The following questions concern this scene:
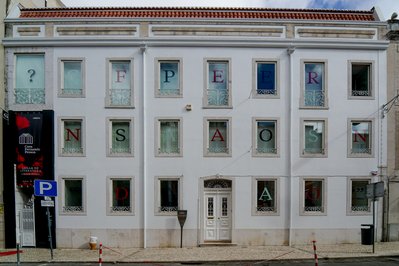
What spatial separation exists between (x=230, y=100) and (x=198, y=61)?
214 cm

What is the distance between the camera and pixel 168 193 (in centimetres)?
1577

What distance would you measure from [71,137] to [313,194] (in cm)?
1056

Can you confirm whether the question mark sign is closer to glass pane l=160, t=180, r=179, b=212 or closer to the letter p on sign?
the letter p on sign

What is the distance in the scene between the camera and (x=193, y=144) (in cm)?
1568

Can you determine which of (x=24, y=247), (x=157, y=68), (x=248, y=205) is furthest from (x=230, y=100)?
(x=24, y=247)

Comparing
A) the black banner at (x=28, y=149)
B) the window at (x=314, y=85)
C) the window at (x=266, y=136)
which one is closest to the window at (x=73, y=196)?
the black banner at (x=28, y=149)

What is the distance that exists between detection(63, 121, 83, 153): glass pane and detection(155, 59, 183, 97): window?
12.1ft

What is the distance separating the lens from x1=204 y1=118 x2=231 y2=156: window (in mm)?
15750

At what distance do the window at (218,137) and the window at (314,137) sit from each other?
10.5ft

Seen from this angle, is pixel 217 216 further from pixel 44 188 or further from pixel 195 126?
pixel 44 188

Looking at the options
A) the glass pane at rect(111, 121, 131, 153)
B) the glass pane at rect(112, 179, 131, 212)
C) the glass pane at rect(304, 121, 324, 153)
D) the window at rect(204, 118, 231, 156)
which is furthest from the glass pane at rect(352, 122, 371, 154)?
the glass pane at rect(112, 179, 131, 212)

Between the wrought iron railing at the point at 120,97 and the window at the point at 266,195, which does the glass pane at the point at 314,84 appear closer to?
the window at the point at 266,195

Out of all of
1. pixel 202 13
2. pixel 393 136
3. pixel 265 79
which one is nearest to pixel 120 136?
pixel 202 13

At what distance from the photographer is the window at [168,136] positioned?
15.7 meters
